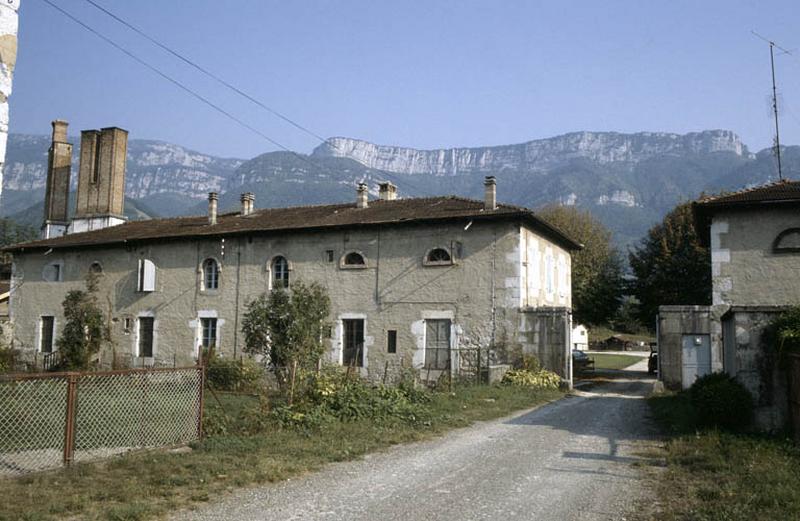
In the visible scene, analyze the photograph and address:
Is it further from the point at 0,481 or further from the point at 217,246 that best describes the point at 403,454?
the point at 217,246

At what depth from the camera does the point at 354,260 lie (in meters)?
23.4

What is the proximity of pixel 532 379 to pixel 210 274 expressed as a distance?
13878 mm

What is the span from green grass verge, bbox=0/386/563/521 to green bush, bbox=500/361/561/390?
751cm

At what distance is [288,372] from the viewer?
13945mm

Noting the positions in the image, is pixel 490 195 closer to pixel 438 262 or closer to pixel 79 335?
pixel 438 262

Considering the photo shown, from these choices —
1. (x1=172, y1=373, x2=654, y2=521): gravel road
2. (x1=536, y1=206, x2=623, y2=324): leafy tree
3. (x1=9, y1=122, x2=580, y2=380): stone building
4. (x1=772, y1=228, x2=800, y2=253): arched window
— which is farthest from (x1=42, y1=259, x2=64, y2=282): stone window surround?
(x1=772, y1=228, x2=800, y2=253): arched window

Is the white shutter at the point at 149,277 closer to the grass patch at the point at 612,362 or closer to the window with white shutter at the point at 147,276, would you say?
the window with white shutter at the point at 147,276

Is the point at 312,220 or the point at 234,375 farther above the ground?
the point at 312,220

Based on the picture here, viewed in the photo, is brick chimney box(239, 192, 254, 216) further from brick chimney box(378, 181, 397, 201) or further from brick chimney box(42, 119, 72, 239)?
brick chimney box(42, 119, 72, 239)

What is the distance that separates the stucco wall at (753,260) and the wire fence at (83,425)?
14072 millimetres

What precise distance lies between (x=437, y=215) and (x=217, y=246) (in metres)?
9.57

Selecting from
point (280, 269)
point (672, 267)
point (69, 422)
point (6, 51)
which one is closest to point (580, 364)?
point (672, 267)

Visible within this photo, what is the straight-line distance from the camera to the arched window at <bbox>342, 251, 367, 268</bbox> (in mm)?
23119

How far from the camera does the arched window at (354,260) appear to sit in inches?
910
